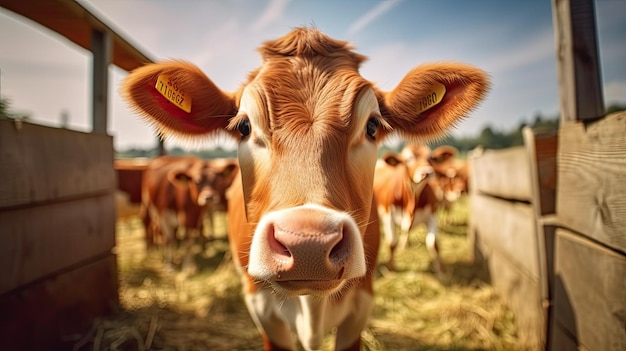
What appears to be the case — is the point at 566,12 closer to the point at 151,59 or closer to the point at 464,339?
the point at 464,339

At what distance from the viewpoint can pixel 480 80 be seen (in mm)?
1681

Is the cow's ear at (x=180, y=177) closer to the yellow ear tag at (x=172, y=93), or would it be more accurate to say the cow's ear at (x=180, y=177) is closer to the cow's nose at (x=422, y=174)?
the cow's nose at (x=422, y=174)

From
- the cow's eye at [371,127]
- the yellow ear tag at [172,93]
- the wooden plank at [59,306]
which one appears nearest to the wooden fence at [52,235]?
the wooden plank at [59,306]

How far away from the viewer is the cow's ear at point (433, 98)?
1.71 m

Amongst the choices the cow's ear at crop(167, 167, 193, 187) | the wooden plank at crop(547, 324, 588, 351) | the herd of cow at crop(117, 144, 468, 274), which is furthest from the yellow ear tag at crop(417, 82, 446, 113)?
the cow's ear at crop(167, 167, 193, 187)

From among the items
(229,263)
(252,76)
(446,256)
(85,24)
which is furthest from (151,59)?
(446,256)

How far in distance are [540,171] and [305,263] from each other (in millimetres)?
2179

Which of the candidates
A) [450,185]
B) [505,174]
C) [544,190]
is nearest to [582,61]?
[544,190]

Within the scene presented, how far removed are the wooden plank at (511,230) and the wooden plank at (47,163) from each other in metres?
3.59

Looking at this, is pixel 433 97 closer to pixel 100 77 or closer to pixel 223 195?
pixel 100 77

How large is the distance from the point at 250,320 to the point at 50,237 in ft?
6.93

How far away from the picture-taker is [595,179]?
1.68 meters

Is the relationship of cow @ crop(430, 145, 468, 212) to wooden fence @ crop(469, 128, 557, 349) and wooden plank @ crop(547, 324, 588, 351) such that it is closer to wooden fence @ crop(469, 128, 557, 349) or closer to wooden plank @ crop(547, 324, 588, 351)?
wooden fence @ crop(469, 128, 557, 349)

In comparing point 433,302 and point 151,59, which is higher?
point 151,59
